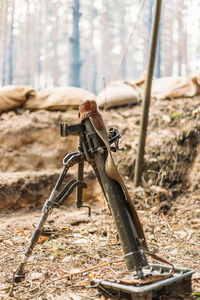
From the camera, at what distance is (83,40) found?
7.04 metres

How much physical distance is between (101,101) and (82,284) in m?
3.56

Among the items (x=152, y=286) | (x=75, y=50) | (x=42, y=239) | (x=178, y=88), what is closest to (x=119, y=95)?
(x=178, y=88)

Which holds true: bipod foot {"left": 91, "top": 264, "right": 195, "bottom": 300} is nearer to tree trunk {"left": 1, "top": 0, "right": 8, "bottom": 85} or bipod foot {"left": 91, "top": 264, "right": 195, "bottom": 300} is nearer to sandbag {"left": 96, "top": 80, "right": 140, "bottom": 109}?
sandbag {"left": 96, "top": 80, "right": 140, "bottom": 109}

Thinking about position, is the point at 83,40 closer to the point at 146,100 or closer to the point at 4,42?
the point at 4,42

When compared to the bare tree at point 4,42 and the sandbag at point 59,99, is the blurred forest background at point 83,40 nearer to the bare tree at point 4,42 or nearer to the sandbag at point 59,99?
the bare tree at point 4,42

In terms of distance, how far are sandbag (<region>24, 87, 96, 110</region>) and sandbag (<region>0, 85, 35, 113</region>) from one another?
133 mm

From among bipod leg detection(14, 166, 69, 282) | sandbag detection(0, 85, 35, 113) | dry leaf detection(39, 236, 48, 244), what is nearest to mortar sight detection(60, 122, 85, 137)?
bipod leg detection(14, 166, 69, 282)

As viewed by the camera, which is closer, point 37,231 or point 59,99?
point 37,231

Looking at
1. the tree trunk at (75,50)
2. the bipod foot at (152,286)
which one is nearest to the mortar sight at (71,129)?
the bipod foot at (152,286)

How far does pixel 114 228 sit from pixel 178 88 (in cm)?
302

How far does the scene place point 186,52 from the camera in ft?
20.5

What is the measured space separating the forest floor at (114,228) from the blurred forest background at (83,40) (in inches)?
84.7

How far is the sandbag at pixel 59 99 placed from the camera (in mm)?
5066

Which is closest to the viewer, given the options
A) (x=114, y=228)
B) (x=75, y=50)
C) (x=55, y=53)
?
(x=114, y=228)
